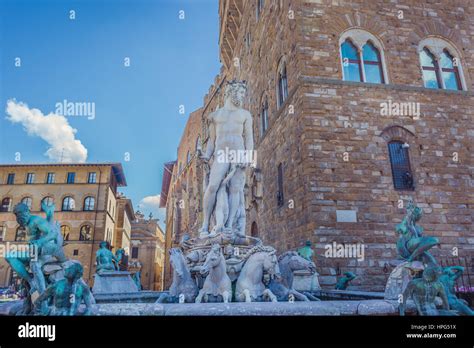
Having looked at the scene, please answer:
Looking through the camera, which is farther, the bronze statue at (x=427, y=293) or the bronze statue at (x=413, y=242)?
the bronze statue at (x=413, y=242)

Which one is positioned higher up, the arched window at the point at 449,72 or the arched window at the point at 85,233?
the arched window at the point at 449,72

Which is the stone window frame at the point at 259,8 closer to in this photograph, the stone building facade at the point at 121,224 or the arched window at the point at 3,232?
the arched window at the point at 3,232

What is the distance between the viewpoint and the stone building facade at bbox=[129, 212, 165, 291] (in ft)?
145

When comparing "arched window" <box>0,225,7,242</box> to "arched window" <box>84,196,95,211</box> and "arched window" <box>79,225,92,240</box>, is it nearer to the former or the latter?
"arched window" <box>79,225,92,240</box>

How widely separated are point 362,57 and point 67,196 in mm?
30087

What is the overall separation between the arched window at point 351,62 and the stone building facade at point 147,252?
3768 centimetres

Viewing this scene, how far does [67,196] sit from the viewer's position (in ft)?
105

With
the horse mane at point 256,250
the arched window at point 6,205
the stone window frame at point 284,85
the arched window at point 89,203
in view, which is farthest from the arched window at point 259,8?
the arched window at point 6,205

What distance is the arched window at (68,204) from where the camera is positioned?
3170cm

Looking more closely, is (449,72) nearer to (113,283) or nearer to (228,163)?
(228,163)

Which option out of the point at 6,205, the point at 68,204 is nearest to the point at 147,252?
the point at 68,204

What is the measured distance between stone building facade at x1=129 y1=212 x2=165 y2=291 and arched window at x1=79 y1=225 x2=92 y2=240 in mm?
12104

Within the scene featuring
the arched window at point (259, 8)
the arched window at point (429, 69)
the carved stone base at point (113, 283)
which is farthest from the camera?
the arched window at point (259, 8)
